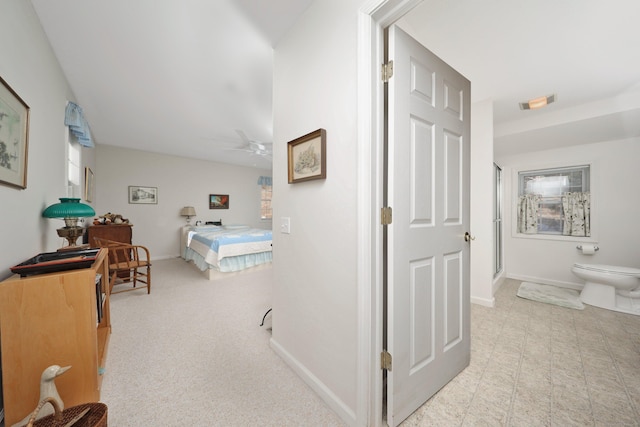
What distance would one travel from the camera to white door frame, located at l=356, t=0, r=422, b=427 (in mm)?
1155

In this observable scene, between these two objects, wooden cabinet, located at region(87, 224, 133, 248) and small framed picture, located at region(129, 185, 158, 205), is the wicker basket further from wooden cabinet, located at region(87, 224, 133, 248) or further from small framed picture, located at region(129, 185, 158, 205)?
small framed picture, located at region(129, 185, 158, 205)

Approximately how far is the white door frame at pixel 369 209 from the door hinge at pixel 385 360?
0.04 m

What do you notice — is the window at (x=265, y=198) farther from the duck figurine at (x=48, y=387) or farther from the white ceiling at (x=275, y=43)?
the duck figurine at (x=48, y=387)

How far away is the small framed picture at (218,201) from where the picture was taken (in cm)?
641

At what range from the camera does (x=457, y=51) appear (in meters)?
2.04

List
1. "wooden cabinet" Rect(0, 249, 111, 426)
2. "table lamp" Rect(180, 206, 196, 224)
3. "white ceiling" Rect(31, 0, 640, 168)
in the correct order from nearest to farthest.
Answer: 1. "wooden cabinet" Rect(0, 249, 111, 426)
2. "white ceiling" Rect(31, 0, 640, 168)
3. "table lamp" Rect(180, 206, 196, 224)

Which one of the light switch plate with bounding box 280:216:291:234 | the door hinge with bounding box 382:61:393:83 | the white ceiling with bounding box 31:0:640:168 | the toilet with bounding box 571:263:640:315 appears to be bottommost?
the toilet with bounding box 571:263:640:315

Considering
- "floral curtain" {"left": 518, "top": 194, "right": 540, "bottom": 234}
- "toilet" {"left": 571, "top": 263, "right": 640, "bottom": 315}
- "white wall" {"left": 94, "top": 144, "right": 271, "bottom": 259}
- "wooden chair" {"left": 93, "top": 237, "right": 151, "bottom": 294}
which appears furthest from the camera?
"white wall" {"left": 94, "top": 144, "right": 271, "bottom": 259}

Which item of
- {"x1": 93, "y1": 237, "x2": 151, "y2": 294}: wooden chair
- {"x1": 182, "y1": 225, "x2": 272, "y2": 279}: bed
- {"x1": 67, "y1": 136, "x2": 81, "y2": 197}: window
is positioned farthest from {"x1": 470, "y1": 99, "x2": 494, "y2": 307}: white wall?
{"x1": 67, "y1": 136, "x2": 81, "y2": 197}: window

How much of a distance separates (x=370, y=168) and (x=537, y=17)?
1.80m

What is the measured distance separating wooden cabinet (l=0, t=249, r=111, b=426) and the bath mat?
4323mm

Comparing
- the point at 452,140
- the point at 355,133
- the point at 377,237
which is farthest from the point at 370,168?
the point at 452,140

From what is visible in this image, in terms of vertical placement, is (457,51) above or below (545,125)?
above

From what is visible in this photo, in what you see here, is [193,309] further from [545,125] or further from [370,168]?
[545,125]
